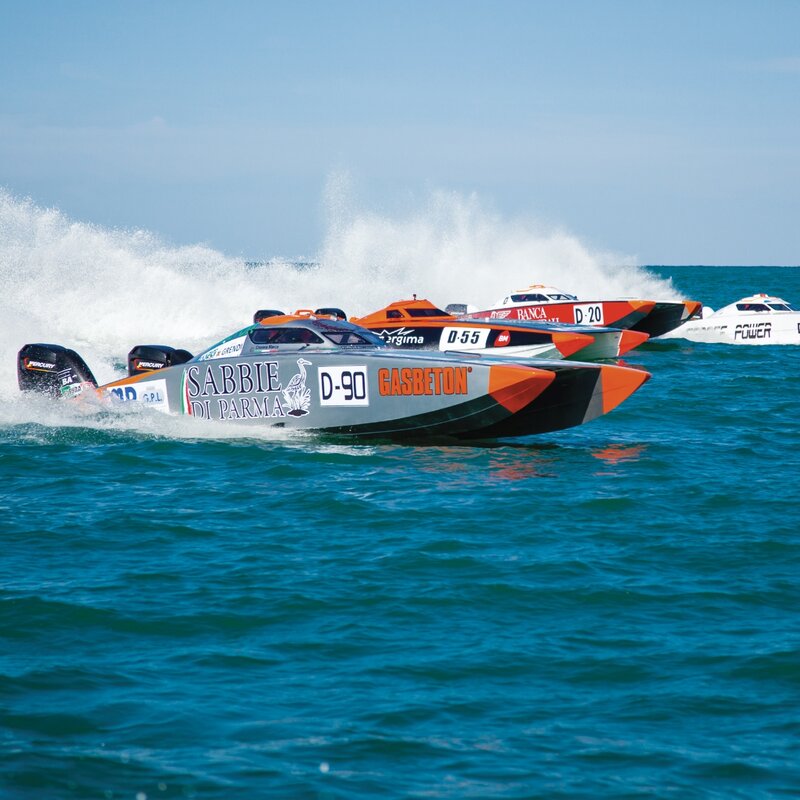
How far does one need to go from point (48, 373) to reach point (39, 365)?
149 millimetres

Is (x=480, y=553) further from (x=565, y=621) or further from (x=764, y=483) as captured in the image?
(x=764, y=483)

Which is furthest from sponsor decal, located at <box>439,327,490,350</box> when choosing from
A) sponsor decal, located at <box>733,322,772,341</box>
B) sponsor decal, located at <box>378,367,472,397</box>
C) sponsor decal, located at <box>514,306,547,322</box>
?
Answer: sponsor decal, located at <box>733,322,772,341</box>

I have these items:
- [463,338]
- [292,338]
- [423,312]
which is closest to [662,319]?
[423,312]

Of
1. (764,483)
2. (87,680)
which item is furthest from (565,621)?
(764,483)

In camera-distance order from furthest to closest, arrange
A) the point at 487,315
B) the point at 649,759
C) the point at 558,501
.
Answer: the point at 487,315, the point at 558,501, the point at 649,759

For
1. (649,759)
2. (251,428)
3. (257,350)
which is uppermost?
(257,350)

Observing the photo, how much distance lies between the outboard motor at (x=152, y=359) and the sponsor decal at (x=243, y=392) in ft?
2.05

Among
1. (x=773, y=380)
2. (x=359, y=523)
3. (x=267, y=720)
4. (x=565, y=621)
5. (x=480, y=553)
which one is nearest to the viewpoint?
Answer: (x=267, y=720)

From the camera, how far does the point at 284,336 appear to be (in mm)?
12406

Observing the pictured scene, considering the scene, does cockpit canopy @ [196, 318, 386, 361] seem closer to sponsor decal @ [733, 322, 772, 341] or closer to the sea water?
the sea water

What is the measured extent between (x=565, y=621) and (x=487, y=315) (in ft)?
61.7

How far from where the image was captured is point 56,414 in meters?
13.3

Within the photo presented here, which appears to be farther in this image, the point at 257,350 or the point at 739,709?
the point at 257,350

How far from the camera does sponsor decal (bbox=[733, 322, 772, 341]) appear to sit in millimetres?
27141
